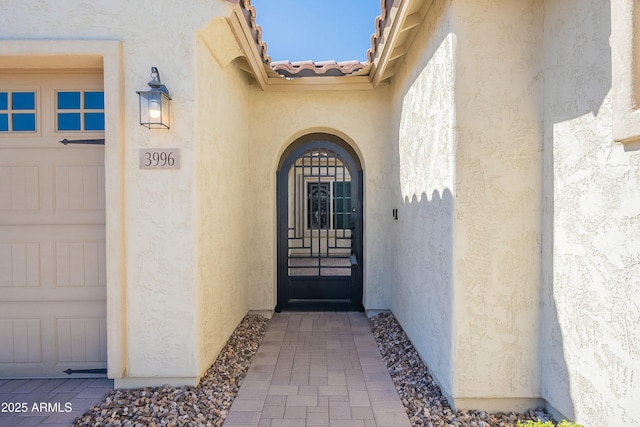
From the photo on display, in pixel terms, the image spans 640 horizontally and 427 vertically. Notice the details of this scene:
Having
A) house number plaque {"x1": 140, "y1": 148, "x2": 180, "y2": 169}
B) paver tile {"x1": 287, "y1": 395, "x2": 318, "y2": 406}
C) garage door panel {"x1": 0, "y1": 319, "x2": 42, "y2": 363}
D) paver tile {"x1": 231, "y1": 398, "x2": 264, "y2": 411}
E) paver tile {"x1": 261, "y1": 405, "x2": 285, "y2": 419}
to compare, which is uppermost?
house number plaque {"x1": 140, "y1": 148, "x2": 180, "y2": 169}

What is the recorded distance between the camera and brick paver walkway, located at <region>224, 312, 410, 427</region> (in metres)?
3.95

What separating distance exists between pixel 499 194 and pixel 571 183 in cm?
68

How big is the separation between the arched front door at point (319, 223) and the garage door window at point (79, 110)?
3.92 metres

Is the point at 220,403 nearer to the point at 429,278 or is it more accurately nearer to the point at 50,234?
the point at 429,278

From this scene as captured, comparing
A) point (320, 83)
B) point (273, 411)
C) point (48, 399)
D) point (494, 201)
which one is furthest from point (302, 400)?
point (320, 83)

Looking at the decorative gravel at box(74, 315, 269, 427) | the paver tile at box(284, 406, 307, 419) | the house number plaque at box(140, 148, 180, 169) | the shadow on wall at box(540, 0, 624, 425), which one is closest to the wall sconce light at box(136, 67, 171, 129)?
the house number plaque at box(140, 148, 180, 169)

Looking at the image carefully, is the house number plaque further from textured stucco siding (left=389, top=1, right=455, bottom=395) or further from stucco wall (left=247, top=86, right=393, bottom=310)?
textured stucco siding (left=389, top=1, right=455, bottom=395)

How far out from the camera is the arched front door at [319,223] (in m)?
7.91

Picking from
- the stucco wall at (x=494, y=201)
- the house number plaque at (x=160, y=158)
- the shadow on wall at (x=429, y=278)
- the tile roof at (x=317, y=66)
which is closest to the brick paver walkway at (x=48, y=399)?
the house number plaque at (x=160, y=158)

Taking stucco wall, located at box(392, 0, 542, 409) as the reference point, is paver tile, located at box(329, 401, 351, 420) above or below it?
below

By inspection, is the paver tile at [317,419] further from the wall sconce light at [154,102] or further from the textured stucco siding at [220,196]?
the wall sconce light at [154,102]

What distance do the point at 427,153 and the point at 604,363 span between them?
306cm

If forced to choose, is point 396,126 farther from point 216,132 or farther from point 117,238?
point 117,238

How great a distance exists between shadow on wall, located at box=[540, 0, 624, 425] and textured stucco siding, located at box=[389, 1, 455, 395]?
105 centimetres
